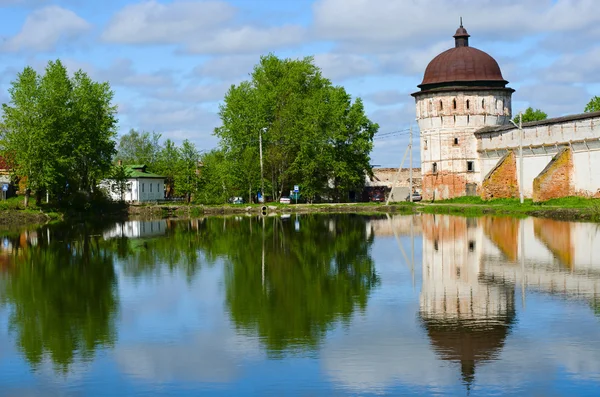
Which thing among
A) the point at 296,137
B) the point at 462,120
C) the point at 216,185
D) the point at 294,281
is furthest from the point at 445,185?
the point at 294,281

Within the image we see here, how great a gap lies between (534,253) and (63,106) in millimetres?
41712

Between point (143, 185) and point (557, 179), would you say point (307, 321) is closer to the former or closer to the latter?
point (557, 179)

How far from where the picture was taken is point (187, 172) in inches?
3036

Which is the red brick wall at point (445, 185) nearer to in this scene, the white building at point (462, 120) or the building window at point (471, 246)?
the white building at point (462, 120)

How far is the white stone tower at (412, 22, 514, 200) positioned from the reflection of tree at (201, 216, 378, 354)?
109 feet

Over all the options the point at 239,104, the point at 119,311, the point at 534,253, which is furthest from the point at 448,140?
the point at 119,311

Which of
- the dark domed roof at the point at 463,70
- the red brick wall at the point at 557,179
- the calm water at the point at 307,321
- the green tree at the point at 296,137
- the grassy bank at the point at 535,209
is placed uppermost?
the dark domed roof at the point at 463,70

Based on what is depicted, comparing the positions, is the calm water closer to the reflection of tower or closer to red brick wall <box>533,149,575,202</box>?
the reflection of tower

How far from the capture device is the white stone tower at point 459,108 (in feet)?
223


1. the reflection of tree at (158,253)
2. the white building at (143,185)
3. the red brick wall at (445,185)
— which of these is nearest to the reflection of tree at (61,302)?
the reflection of tree at (158,253)

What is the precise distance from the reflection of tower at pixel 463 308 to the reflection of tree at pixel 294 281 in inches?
55.4

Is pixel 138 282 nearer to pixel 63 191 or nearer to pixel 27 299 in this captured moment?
pixel 27 299

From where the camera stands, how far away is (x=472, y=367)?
10742 mm

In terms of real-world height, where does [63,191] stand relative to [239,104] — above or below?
below
